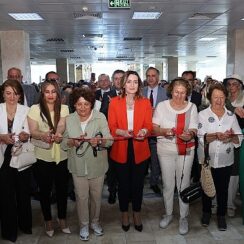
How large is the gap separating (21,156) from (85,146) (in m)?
0.65

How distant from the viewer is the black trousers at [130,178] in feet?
11.3

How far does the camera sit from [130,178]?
3.54 meters

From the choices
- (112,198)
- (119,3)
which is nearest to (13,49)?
(119,3)

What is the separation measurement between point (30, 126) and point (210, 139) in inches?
74.4

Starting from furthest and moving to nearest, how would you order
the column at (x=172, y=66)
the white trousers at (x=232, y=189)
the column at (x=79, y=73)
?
the column at (x=79, y=73) → the column at (x=172, y=66) → the white trousers at (x=232, y=189)

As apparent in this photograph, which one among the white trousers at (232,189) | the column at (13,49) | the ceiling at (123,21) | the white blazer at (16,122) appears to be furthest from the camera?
the column at (13,49)

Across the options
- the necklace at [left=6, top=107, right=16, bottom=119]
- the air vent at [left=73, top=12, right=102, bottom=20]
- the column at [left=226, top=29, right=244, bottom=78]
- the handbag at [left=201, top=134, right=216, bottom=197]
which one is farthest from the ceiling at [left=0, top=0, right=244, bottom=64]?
the handbag at [left=201, top=134, right=216, bottom=197]

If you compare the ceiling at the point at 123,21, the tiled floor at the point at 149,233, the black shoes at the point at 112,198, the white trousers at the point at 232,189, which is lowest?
the tiled floor at the point at 149,233

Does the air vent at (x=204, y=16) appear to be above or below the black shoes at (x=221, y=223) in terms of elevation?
above

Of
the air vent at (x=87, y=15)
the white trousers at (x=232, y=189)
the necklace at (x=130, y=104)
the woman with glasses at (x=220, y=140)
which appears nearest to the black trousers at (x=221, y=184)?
the woman with glasses at (x=220, y=140)

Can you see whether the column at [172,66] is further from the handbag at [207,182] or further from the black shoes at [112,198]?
the handbag at [207,182]

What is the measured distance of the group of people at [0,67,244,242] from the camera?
10.9 ft

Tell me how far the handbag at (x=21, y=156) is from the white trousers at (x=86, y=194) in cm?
48

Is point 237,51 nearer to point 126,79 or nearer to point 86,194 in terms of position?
point 126,79
